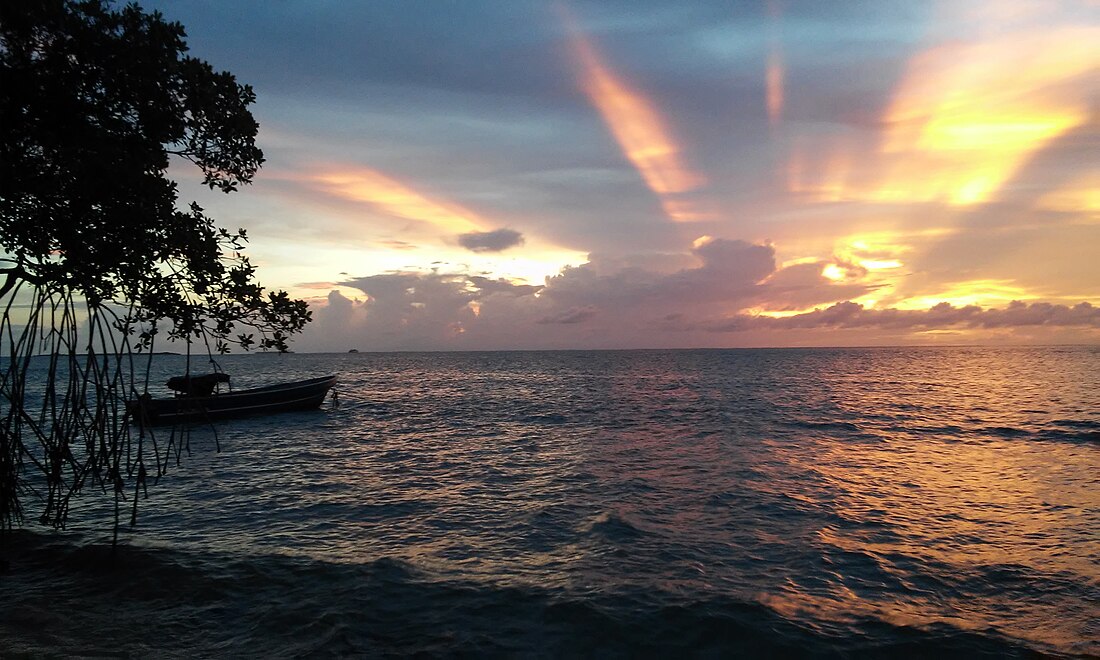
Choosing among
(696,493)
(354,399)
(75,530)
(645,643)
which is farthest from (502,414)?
(645,643)

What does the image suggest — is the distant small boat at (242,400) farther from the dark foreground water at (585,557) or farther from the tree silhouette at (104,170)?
the tree silhouette at (104,170)

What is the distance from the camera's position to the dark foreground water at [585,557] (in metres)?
8.83

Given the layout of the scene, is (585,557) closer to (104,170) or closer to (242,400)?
(104,170)

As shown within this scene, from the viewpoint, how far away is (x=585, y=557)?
12250mm

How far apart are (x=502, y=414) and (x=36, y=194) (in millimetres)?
35859

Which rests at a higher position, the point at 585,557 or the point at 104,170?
the point at 104,170

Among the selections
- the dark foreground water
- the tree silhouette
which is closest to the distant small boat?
the dark foreground water

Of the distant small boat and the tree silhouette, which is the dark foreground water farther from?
the distant small boat

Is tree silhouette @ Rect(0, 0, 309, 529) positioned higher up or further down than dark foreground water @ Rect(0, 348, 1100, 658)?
higher up

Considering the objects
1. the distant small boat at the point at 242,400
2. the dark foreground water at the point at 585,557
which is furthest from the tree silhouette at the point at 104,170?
the distant small boat at the point at 242,400

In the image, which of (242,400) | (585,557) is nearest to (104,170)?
(585,557)

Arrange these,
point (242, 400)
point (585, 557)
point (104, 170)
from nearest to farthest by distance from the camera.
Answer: point (104, 170), point (585, 557), point (242, 400)

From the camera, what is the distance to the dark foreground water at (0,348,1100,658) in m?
8.83

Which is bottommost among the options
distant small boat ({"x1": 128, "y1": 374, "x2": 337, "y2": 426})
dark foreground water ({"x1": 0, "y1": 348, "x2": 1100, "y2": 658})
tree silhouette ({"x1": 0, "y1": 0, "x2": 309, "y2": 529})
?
dark foreground water ({"x1": 0, "y1": 348, "x2": 1100, "y2": 658})
